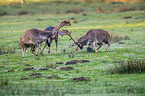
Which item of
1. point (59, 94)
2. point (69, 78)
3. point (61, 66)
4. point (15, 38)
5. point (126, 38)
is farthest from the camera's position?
point (15, 38)

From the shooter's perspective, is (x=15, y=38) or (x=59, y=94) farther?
(x=15, y=38)

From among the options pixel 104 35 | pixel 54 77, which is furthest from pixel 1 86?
pixel 104 35

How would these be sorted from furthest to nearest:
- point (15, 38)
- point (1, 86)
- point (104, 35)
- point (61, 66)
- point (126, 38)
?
point (15, 38), point (126, 38), point (104, 35), point (61, 66), point (1, 86)

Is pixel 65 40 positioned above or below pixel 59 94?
above

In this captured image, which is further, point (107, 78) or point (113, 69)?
point (113, 69)

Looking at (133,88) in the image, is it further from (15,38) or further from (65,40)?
(15,38)

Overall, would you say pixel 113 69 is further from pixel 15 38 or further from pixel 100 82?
pixel 15 38

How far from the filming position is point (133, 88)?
9.96 m

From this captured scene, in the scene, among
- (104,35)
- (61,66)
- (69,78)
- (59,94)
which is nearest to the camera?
(59,94)

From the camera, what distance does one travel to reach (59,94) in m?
9.41

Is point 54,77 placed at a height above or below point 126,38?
below

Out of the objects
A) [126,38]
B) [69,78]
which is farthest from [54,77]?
[126,38]

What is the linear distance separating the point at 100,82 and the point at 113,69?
171cm

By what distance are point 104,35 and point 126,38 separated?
6.48 metres
